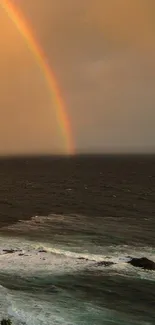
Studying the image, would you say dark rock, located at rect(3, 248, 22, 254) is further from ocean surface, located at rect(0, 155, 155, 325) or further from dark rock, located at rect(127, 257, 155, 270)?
dark rock, located at rect(127, 257, 155, 270)

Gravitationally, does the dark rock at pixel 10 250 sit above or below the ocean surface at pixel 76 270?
above

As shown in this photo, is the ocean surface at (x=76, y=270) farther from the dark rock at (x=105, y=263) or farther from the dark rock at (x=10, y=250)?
the dark rock at (x=105, y=263)

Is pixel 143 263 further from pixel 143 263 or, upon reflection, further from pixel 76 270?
pixel 76 270

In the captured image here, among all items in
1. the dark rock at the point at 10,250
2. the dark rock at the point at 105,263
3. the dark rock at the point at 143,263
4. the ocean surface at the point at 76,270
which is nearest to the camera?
the ocean surface at the point at 76,270

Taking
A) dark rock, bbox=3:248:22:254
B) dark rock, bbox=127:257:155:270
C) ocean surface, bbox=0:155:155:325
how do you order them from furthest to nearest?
dark rock, bbox=3:248:22:254 < dark rock, bbox=127:257:155:270 < ocean surface, bbox=0:155:155:325

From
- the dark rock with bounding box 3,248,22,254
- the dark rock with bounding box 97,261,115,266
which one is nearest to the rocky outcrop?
the dark rock with bounding box 97,261,115,266

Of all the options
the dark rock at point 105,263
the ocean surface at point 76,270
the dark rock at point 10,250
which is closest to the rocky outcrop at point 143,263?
the ocean surface at point 76,270

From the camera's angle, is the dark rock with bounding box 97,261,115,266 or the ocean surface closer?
the ocean surface

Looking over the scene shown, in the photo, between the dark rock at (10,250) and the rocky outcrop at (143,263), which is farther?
the dark rock at (10,250)

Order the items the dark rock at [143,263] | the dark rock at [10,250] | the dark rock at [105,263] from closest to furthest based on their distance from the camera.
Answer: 1. the dark rock at [143,263]
2. the dark rock at [105,263]
3. the dark rock at [10,250]
